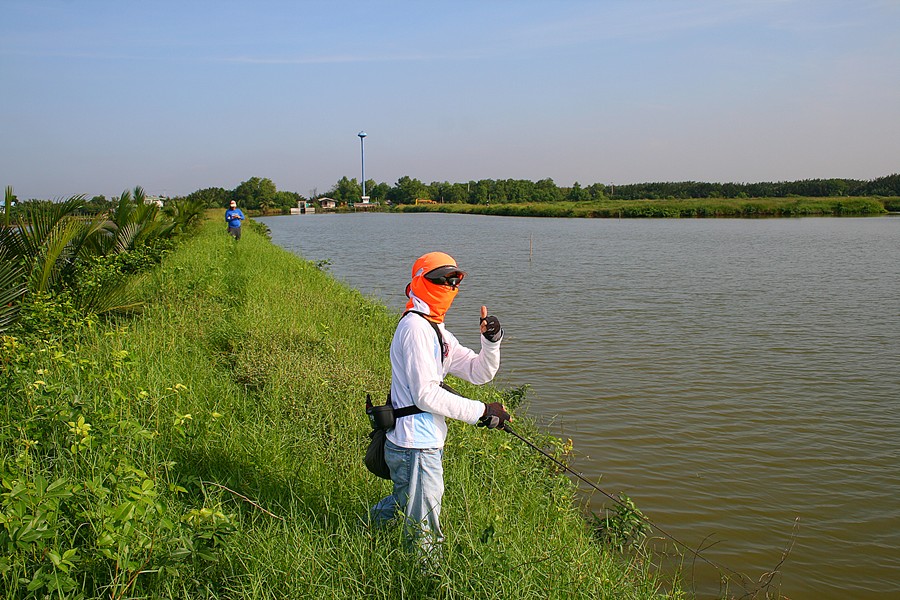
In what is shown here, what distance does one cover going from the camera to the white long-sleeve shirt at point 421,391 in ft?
10.3

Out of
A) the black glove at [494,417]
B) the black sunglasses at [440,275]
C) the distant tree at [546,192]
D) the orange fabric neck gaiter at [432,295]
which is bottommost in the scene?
the black glove at [494,417]

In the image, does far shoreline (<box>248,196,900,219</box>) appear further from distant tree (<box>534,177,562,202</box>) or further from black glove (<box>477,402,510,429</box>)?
black glove (<box>477,402,510,429</box>)

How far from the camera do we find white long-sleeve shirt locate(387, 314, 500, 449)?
313 centimetres

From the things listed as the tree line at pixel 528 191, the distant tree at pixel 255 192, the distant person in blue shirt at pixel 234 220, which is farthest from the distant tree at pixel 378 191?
the distant person in blue shirt at pixel 234 220

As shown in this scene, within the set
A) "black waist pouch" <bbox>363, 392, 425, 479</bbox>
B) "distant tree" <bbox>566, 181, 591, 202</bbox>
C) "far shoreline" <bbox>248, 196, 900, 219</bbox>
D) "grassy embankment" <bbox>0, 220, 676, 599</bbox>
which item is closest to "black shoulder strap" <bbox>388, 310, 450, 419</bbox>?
"black waist pouch" <bbox>363, 392, 425, 479</bbox>

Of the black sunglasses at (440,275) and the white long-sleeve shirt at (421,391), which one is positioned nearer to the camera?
the white long-sleeve shirt at (421,391)

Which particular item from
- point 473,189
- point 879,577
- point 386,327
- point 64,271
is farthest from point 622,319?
point 473,189

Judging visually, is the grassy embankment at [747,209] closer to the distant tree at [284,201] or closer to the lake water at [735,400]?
the lake water at [735,400]

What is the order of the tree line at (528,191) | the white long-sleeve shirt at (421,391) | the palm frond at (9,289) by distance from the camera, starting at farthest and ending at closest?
the tree line at (528,191), the palm frond at (9,289), the white long-sleeve shirt at (421,391)

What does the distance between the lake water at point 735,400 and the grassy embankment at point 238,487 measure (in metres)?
1.02

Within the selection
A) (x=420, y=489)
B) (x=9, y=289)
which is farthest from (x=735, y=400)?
(x=9, y=289)

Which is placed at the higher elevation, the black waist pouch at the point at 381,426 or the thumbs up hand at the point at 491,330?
the thumbs up hand at the point at 491,330

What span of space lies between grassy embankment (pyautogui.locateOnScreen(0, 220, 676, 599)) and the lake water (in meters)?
1.02

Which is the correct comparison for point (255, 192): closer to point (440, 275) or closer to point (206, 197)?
point (206, 197)
